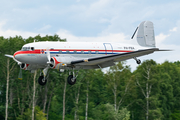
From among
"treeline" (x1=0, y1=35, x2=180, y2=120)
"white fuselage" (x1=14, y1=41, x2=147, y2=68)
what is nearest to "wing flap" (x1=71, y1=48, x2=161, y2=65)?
"white fuselage" (x1=14, y1=41, x2=147, y2=68)

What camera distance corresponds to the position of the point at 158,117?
163 ft

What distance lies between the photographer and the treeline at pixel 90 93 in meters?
47.7

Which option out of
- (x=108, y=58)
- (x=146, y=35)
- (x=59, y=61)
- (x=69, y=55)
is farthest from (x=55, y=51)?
(x=146, y=35)

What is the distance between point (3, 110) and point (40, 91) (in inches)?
306

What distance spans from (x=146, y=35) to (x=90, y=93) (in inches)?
1375

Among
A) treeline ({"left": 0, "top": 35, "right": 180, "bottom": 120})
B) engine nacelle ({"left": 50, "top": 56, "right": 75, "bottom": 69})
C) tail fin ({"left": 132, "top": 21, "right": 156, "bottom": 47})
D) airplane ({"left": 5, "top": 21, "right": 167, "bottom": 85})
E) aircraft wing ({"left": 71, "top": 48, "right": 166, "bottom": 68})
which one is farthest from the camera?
treeline ({"left": 0, "top": 35, "right": 180, "bottom": 120})

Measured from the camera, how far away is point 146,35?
2592 cm

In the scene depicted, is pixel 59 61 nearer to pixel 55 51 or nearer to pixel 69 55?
pixel 55 51

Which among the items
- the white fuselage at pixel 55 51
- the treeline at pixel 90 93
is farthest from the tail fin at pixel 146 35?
the treeline at pixel 90 93

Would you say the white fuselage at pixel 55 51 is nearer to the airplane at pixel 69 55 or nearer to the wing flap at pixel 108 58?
the airplane at pixel 69 55

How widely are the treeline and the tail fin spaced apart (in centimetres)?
2128

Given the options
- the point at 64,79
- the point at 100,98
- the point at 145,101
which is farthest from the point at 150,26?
the point at 100,98

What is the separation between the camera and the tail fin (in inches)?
1014

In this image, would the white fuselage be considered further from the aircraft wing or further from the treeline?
the treeline
